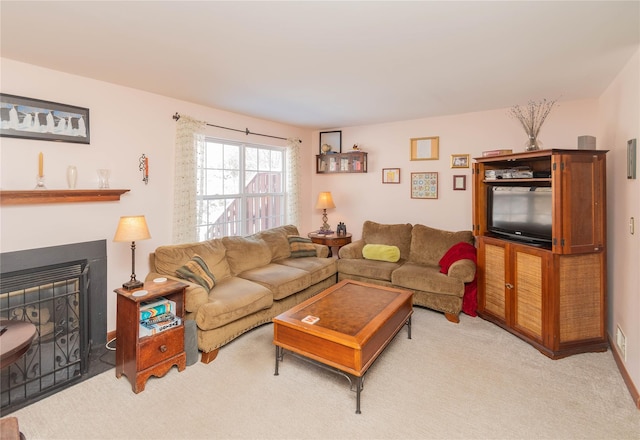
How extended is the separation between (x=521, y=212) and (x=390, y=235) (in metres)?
1.75

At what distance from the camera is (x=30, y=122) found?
2557 millimetres

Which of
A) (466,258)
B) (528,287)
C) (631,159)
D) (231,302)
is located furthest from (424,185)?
(231,302)

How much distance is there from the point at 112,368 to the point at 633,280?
4057 millimetres

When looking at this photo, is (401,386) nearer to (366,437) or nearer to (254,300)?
(366,437)

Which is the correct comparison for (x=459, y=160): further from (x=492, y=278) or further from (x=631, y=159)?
(x=631, y=159)

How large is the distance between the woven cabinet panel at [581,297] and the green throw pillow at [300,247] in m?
2.80

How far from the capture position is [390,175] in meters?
4.96

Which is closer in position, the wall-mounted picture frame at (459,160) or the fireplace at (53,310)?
the fireplace at (53,310)

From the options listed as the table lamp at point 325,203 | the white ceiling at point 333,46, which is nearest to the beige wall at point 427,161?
the table lamp at point 325,203

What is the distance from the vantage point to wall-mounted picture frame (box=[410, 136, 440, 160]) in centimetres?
457

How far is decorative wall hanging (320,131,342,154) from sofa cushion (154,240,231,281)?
2500 mm

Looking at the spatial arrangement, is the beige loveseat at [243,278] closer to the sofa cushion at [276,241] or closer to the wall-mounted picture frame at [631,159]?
the sofa cushion at [276,241]

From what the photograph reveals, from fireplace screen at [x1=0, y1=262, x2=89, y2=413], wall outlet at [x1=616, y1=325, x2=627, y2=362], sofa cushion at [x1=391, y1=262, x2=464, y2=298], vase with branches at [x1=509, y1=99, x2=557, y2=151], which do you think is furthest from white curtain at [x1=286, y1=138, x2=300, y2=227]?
wall outlet at [x1=616, y1=325, x2=627, y2=362]

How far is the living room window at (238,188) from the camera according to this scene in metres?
4.08
